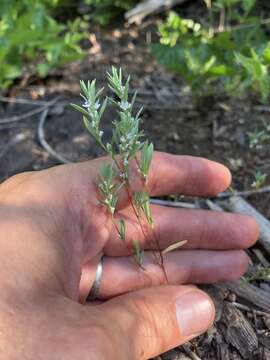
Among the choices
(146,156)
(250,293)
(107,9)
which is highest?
(107,9)

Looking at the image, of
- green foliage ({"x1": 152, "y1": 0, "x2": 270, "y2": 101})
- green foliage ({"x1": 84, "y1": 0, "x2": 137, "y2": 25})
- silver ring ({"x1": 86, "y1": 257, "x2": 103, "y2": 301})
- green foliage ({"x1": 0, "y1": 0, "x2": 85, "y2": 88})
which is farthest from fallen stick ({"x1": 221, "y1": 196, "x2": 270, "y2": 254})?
green foliage ({"x1": 84, "y1": 0, "x2": 137, "y2": 25})

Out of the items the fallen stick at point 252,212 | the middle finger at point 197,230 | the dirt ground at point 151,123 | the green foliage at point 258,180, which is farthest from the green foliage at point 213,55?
the middle finger at point 197,230

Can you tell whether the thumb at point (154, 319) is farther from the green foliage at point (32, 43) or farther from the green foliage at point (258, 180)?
the green foliage at point (32, 43)

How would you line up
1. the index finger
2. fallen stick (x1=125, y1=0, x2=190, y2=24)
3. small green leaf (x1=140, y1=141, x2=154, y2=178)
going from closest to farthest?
small green leaf (x1=140, y1=141, x2=154, y2=178) → the index finger → fallen stick (x1=125, y1=0, x2=190, y2=24)

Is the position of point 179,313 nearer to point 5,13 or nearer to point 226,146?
point 226,146

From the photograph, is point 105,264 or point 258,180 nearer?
point 105,264

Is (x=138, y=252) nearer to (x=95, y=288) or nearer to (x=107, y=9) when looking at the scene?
(x=95, y=288)

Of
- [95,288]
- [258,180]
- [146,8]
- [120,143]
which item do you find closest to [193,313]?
[95,288]

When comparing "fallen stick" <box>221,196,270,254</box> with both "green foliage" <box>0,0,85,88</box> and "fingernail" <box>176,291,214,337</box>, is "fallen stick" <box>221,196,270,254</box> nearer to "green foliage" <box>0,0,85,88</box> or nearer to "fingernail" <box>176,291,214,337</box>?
"fingernail" <box>176,291,214,337</box>
